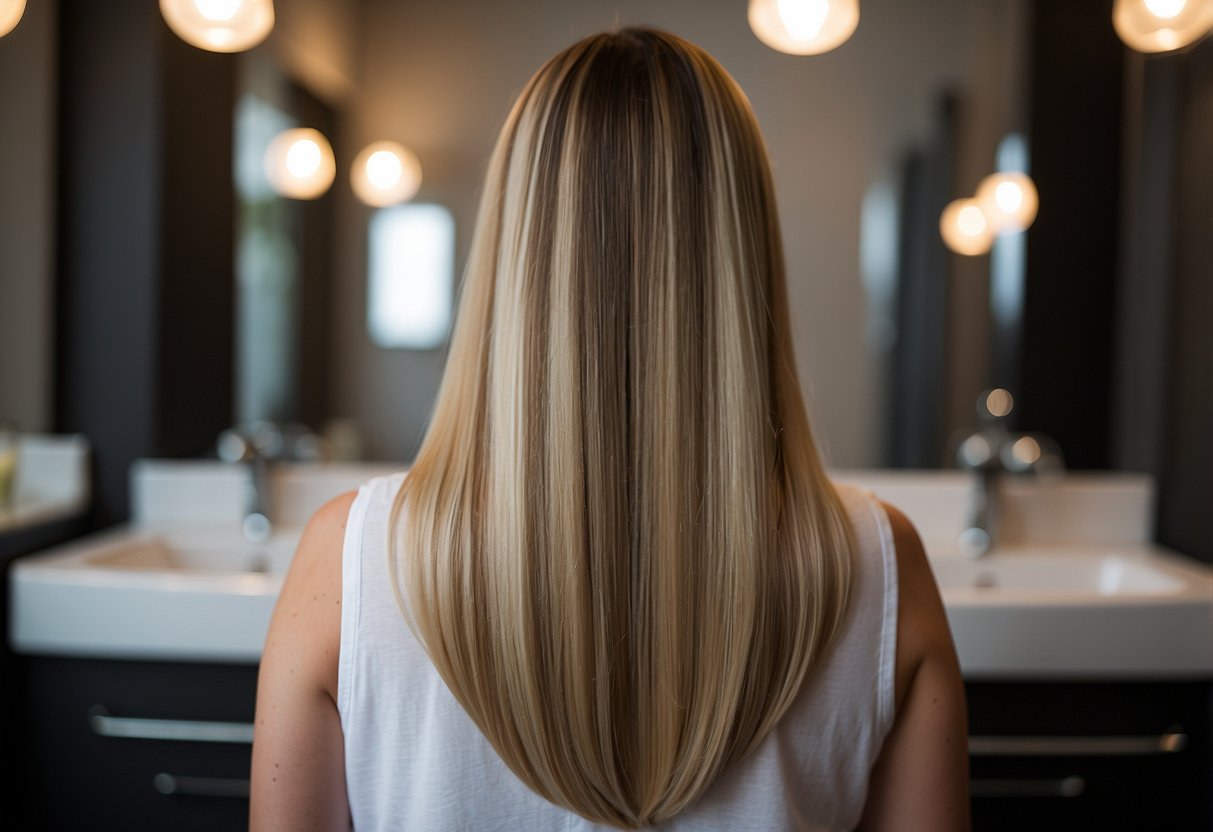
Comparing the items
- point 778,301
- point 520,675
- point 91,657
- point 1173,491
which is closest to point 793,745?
point 520,675

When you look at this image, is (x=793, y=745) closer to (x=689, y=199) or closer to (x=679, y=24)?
(x=689, y=199)

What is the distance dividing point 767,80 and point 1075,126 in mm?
578

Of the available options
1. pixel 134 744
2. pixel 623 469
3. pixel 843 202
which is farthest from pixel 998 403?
pixel 134 744

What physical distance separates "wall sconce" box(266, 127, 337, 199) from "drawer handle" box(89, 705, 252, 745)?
1045 mm

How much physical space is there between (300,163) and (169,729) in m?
1.10

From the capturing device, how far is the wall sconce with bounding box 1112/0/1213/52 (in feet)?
4.64

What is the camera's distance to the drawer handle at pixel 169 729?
52.6 inches

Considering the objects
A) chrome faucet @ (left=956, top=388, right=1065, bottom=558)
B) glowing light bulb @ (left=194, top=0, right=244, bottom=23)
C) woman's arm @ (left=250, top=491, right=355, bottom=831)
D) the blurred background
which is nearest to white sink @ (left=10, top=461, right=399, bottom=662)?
the blurred background

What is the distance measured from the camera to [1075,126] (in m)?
1.75

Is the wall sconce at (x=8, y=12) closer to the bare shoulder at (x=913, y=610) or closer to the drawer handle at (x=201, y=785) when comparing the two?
the drawer handle at (x=201, y=785)

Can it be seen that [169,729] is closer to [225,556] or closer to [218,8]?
[225,556]

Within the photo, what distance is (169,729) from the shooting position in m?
1.34

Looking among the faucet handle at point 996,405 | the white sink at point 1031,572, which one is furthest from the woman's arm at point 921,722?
the faucet handle at point 996,405

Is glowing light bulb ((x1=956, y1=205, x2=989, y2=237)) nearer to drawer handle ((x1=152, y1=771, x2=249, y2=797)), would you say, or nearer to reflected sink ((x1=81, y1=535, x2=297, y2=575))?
reflected sink ((x1=81, y1=535, x2=297, y2=575))
